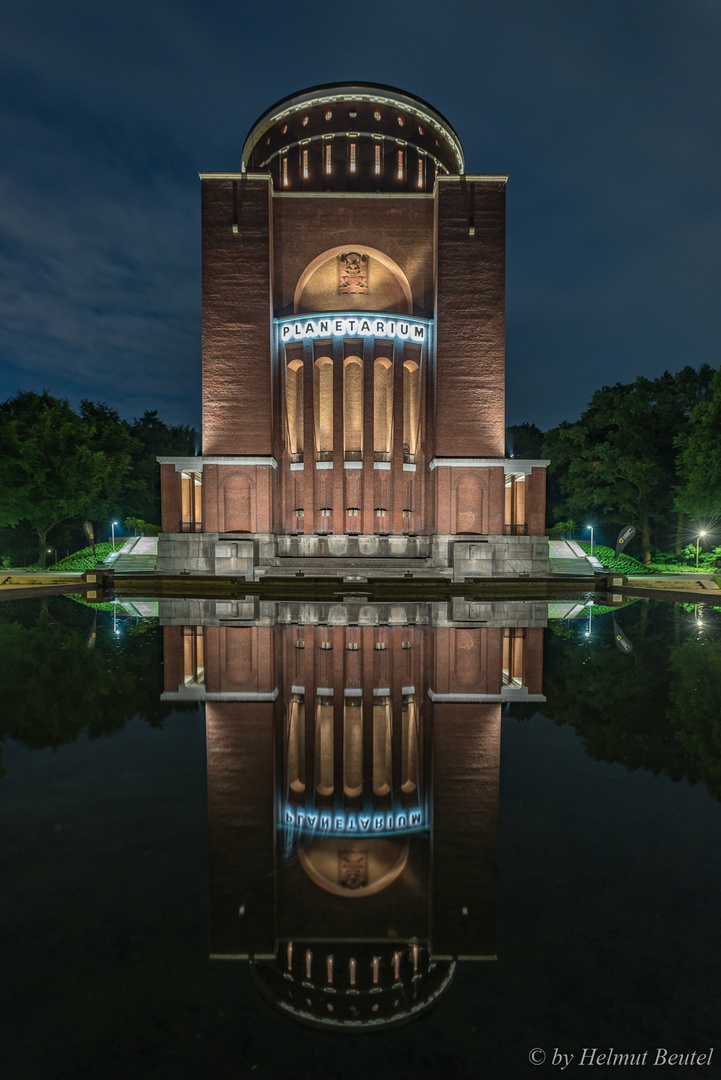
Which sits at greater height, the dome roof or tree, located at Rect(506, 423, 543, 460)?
the dome roof

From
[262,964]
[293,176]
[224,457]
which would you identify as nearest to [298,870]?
[262,964]

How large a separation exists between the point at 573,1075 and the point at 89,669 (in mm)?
7912

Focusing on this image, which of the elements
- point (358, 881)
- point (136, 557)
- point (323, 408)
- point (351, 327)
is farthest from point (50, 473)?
point (358, 881)

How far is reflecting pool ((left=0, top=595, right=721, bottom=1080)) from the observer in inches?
78.4

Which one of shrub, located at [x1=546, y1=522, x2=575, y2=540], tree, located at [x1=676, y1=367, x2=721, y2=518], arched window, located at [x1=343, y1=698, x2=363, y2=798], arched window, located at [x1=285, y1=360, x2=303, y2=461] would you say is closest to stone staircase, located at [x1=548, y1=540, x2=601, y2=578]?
tree, located at [x1=676, y1=367, x2=721, y2=518]

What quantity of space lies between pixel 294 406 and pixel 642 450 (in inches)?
1047

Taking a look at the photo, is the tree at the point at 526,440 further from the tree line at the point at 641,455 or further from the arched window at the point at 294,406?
the arched window at the point at 294,406

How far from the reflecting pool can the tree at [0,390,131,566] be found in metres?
33.9

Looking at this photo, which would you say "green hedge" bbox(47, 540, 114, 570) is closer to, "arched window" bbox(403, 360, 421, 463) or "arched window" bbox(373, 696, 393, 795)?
"arched window" bbox(403, 360, 421, 463)

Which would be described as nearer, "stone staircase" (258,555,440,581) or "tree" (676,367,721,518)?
"stone staircase" (258,555,440,581)

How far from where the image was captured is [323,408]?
33875 millimetres

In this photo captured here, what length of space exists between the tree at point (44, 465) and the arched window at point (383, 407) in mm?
19817

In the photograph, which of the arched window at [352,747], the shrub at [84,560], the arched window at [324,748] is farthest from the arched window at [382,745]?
the shrub at [84,560]

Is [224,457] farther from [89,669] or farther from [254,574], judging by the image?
[89,669]
